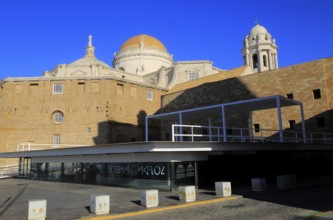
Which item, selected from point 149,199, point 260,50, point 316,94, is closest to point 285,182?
point 149,199

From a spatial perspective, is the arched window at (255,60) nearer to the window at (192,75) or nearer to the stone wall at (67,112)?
the window at (192,75)

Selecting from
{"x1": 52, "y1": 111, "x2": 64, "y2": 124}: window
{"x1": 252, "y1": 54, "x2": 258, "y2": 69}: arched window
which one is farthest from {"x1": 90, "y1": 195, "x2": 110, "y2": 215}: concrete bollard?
{"x1": 252, "y1": 54, "x2": 258, "y2": 69}: arched window

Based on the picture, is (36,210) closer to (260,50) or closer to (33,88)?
→ (33,88)

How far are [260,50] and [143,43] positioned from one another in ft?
84.3

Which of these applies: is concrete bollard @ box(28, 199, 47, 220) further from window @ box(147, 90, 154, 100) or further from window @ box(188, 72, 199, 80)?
window @ box(188, 72, 199, 80)

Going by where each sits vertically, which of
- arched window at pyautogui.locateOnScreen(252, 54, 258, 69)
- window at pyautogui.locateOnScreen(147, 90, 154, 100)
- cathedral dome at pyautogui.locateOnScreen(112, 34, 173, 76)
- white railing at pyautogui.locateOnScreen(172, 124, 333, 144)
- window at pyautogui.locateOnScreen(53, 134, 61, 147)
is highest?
cathedral dome at pyautogui.locateOnScreen(112, 34, 173, 76)

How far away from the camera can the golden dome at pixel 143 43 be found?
72.7 m

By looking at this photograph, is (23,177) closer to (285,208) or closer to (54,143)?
(54,143)

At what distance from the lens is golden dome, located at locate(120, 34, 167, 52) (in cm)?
7271

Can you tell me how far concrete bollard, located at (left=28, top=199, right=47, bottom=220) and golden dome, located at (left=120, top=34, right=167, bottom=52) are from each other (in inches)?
2528

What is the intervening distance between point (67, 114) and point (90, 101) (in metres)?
3.31

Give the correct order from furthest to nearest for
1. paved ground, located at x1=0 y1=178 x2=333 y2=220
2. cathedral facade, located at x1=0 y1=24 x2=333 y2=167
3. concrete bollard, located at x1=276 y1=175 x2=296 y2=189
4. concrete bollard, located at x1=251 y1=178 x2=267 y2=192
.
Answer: cathedral facade, located at x1=0 y1=24 x2=333 y2=167 < concrete bollard, located at x1=276 y1=175 x2=296 y2=189 < concrete bollard, located at x1=251 y1=178 x2=267 y2=192 < paved ground, located at x1=0 y1=178 x2=333 y2=220

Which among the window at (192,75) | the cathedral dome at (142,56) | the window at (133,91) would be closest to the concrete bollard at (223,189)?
the window at (133,91)

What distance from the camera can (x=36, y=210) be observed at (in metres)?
10.3
